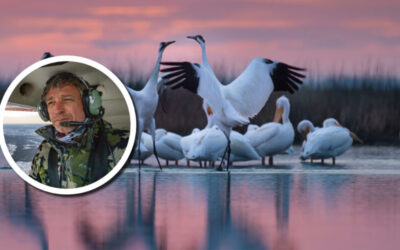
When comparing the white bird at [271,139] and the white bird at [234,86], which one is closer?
the white bird at [234,86]

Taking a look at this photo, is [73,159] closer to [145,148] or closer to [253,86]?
[253,86]

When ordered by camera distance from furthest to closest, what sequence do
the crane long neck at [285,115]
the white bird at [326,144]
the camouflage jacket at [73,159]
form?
1. the crane long neck at [285,115]
2. the white bird at [326,144]
3. the camouflage jacket at [73,159]

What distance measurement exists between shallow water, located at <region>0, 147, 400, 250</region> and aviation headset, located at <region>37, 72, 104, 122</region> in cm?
82

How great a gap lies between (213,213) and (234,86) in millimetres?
5318

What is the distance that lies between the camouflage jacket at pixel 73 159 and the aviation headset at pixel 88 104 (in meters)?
0.10

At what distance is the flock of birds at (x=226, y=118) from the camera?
11.5m

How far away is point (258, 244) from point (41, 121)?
4.99 feet


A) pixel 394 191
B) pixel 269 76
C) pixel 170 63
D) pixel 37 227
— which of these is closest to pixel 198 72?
pixel 170 63

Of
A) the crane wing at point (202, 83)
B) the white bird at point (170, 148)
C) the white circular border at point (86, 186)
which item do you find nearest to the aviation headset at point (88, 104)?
the white circular border at point (86, 186)

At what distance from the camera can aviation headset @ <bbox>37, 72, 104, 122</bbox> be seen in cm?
527

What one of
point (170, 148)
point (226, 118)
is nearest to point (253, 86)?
point (226, 118)

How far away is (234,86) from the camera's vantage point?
40.6 feet

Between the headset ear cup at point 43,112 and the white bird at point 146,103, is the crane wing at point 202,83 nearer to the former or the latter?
the white bird at point 146,103

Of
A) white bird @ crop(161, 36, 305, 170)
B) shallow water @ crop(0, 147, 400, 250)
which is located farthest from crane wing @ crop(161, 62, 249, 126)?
shallow water @ crop(0, 147, 400, 250)
